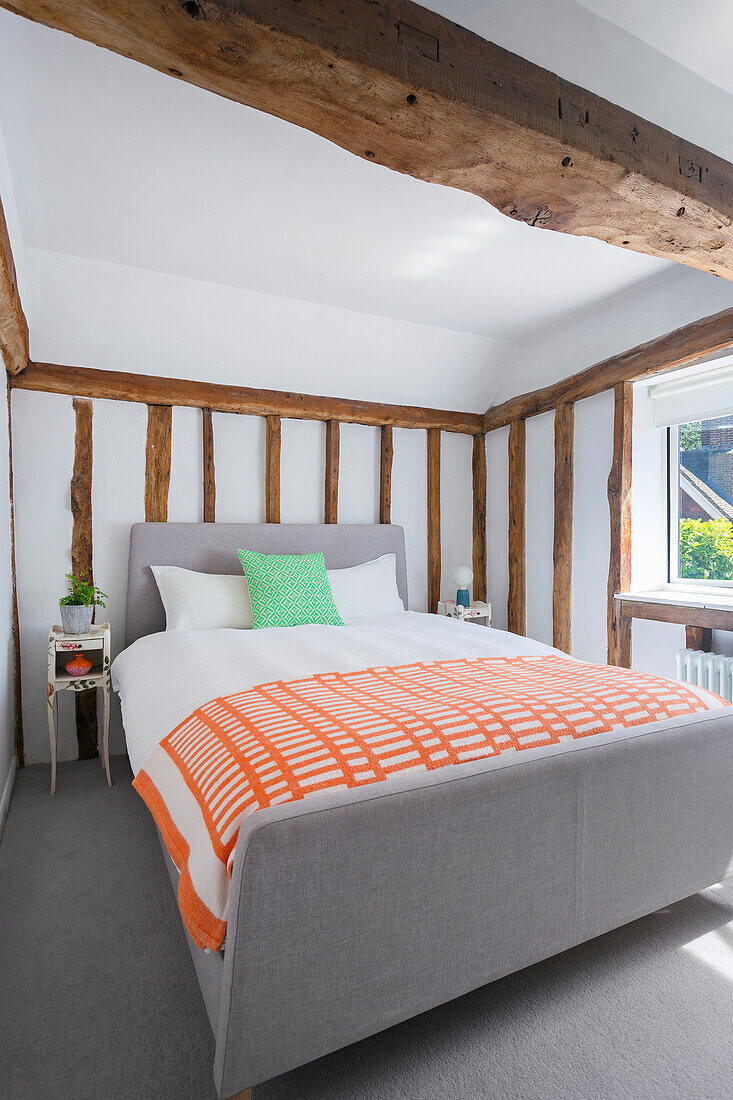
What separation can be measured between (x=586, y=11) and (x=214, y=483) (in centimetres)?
281

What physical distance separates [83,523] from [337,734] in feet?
8.09

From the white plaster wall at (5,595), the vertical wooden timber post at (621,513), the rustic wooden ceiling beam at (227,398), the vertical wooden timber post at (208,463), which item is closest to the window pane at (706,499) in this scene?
the vertical wooden timber post at (621,513)

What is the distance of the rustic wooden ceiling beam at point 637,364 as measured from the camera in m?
2.86

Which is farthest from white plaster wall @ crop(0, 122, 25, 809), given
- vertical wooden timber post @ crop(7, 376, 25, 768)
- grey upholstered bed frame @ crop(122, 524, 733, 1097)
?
grey upholstered bed frame @ crop(122, 524, 733, 1097)

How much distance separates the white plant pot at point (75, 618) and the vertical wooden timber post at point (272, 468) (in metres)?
1.25

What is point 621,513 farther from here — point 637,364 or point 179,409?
point 179,409

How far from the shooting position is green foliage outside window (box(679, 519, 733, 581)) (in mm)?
3188

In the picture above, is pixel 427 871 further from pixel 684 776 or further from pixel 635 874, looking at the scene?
pixel 684 776

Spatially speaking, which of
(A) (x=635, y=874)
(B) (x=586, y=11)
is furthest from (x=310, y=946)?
(B) (x=586, y=11)

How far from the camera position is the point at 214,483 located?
3738mm

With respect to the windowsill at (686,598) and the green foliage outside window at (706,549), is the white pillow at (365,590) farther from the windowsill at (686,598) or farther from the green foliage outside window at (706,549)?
the green foliage outside window at (706,549)

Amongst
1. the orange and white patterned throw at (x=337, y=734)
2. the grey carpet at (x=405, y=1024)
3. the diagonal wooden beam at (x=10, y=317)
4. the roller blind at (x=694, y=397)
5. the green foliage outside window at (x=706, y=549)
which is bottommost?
the grey carpet at (x=405, y=1024)

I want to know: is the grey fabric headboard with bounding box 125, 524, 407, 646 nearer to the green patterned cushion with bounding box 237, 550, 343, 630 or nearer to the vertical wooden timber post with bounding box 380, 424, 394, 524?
the vertical wooden timber post with bounding box 380, 424, 394, 524

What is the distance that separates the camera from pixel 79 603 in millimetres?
3107
